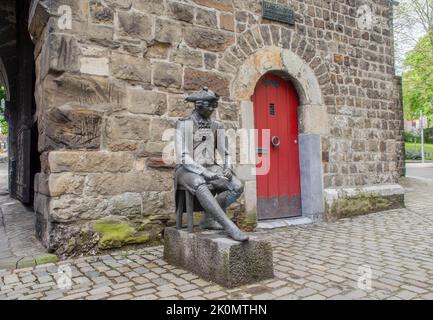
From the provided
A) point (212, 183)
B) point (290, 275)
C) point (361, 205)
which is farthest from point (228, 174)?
point (361, 205)

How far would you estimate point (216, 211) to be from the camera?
3.20 meters

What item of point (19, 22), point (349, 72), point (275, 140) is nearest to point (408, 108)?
point (349, 72)

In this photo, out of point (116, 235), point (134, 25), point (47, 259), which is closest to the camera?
point (47, 259)

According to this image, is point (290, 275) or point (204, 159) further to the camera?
point (204, 159)

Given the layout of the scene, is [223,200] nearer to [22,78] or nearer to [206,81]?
[206,81]

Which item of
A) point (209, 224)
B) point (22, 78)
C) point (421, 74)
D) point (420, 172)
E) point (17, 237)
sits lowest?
point (17, 237)

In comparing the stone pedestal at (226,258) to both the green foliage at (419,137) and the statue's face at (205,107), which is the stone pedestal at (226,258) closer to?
the statue's face at (205,107)

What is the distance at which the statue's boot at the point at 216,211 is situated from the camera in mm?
3082

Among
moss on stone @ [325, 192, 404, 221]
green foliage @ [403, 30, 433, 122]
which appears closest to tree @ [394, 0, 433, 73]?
green foliage @ [403, 30, 433, 122]

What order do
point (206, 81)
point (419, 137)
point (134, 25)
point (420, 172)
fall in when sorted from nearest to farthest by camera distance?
point (134, 25)
point (206, 81)
point (420, 172)
point (419, 137)

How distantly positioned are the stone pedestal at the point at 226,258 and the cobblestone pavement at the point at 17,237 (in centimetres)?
168

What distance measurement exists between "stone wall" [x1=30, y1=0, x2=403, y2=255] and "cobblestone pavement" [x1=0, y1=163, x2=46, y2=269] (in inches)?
8.9

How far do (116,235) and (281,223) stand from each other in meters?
2.59

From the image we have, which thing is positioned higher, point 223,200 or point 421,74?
point 421,74
